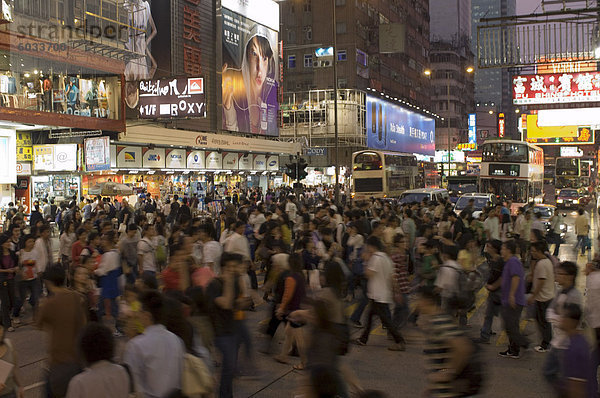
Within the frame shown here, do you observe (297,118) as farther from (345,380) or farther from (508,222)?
(345,380)

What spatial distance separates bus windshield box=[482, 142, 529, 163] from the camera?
35594 mm

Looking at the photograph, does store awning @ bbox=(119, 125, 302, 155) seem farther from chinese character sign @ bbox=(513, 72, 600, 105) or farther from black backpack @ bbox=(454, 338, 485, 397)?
black backpack @ bbox=(454, 338, 485, 397)

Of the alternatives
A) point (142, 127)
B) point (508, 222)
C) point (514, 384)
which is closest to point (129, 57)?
point (142, 127)

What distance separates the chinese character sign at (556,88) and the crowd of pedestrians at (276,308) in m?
12.8

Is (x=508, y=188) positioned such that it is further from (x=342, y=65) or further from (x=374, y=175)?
(x=342, y=65)

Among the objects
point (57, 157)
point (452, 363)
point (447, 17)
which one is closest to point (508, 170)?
point (57, 157)

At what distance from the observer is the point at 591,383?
4750mm

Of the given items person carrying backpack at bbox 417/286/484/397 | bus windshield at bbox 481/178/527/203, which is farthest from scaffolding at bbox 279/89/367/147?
person carrying backpack at bbox 417/286/484/397

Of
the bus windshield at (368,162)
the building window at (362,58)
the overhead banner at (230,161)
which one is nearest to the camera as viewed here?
the bus windshield at (368,162)

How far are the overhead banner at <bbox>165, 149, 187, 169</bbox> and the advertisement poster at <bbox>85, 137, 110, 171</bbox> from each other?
25.9 ft

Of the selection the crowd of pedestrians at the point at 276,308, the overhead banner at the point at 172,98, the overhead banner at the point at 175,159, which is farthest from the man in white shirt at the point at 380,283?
the overhead banner at the point at 175,159

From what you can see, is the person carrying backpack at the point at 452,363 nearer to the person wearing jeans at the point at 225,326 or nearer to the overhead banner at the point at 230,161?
the person wearing jeans at the point at 225,326

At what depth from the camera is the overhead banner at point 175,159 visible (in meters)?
37.0

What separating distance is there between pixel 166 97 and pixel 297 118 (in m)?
32.0
